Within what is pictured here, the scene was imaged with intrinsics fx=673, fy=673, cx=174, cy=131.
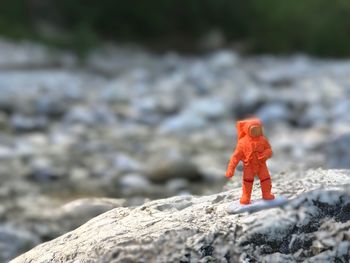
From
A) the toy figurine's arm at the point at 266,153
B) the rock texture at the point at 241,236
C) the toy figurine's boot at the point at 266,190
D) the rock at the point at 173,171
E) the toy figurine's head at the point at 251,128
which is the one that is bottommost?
Result: the rock texture at the point at 241,236

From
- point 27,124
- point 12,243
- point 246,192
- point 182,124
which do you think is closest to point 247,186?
point 246,192

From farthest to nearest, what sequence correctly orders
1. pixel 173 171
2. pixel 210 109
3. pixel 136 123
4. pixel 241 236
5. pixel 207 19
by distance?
1. pixel 207 19
2. pixel 210 109
3. pixel 136 123
4. pixel 173 171
5. pixel 241 236

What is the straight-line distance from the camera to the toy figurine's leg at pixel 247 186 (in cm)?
154

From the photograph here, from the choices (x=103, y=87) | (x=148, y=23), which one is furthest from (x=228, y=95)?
(x=148, y=23)

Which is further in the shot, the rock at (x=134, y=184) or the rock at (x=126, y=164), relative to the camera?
the rock at (x=126, y=164)

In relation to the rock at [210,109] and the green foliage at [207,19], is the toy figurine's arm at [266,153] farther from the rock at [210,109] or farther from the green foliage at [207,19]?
the green foliage at [207,19]

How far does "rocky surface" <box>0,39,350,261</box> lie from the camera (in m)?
4.33

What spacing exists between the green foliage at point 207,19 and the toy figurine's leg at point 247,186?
33.8 feet

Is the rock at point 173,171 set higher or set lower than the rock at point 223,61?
lower

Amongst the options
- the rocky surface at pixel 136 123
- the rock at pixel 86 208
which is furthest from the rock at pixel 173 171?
the rock at pixel 86 208

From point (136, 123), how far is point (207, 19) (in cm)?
672

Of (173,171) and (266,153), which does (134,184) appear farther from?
(266,153)

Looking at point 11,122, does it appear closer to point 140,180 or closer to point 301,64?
point 140,180

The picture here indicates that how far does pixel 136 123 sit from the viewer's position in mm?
7066
